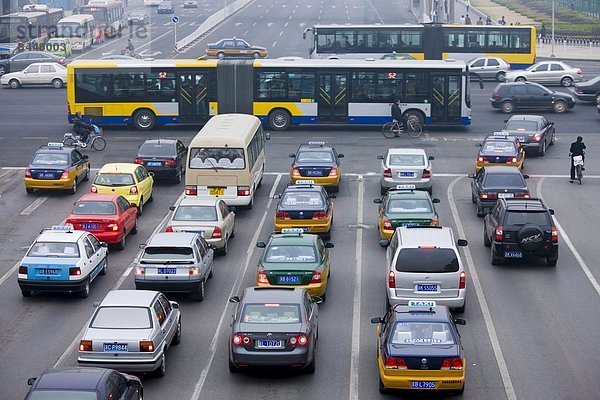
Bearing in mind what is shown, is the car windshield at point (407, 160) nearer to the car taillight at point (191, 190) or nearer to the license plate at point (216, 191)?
the license plate at point (216, 191)

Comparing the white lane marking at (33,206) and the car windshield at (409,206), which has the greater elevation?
the car windshield at (409,206)

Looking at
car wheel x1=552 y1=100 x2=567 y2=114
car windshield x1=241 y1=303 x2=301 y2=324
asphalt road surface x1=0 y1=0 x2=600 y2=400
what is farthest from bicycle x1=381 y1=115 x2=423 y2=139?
car windshield x1=241 y1=303 x2=301 y2=324

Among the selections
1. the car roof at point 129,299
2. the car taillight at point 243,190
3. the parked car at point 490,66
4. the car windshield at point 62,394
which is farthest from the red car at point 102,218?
the parked car at point 490,66

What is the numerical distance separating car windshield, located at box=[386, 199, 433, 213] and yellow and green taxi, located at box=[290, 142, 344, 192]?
6.05 m

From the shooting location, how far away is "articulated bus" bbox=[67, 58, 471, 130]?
4719 cm

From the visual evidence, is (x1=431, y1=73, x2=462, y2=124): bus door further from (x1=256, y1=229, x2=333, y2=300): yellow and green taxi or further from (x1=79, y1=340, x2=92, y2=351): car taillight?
(x1=79, y1=340, x2=92, y2=351): car taillight

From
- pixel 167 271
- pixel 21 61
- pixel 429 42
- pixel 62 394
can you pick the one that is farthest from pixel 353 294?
pixel 21 61

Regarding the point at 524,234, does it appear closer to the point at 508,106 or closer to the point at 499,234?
the point at 499,234

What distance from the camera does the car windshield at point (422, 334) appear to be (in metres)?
18.9

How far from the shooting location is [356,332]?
75.8 feet

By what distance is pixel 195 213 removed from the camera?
95.6 feet

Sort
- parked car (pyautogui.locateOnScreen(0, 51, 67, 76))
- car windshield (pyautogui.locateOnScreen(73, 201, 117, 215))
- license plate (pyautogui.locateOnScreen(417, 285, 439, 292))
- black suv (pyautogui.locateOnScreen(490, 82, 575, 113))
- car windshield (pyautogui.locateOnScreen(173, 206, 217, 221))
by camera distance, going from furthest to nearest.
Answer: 1. parked car (pyautogui.locateOnScreen(0, 51, 67, 76))
2. black suv (pyautogui.locateOnScreen(490, 82, 575, 113))
3. car windshield (pyautogui.locateOnScreen(73, 201, 117, 215))
4. car windshield (pyautogui.locateOnScreen(173, 206, 217, 221))
5. license plate (pyautogui.locateOnScreen(417, 285, 439, 292))

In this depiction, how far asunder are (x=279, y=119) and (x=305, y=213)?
18.6 meters

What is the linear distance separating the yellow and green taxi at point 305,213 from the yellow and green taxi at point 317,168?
4.60 meters
